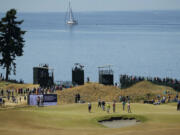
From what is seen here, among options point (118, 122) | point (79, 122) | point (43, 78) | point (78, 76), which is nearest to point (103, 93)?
point (78, 76)

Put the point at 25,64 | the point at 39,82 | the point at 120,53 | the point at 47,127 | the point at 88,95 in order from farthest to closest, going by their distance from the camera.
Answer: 1. the point at 120,53
2. the point at 25,64
3. the point at 39,82
4. the point at 88,95
5. the point at 47,127

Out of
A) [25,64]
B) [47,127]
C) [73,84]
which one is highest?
[25,64]

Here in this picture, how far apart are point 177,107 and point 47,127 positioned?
16.7 metres

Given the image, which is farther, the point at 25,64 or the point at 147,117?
the point at 25,64

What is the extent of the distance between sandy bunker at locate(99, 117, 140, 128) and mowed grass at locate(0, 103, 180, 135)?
0.59 metres

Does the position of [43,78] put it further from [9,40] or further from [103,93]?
[9,40]

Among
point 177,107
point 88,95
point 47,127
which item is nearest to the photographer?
point 47,127

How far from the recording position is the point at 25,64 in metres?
157

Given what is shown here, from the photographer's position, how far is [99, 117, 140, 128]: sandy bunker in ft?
165

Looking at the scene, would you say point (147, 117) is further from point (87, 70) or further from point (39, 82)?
point (87, 70)

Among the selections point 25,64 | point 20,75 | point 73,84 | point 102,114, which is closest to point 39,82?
point 73,84

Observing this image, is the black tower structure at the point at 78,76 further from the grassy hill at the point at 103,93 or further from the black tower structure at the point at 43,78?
the grassy hill at the point at 103,93

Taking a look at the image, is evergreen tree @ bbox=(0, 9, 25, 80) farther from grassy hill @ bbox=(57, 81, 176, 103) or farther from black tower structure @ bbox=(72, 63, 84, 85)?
grassy hill @ bbox=(57, 81, 176, 103)

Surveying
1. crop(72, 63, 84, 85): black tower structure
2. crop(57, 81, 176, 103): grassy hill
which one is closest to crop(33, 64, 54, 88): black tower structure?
crop(72, 63, 84, 85): black tower structure
